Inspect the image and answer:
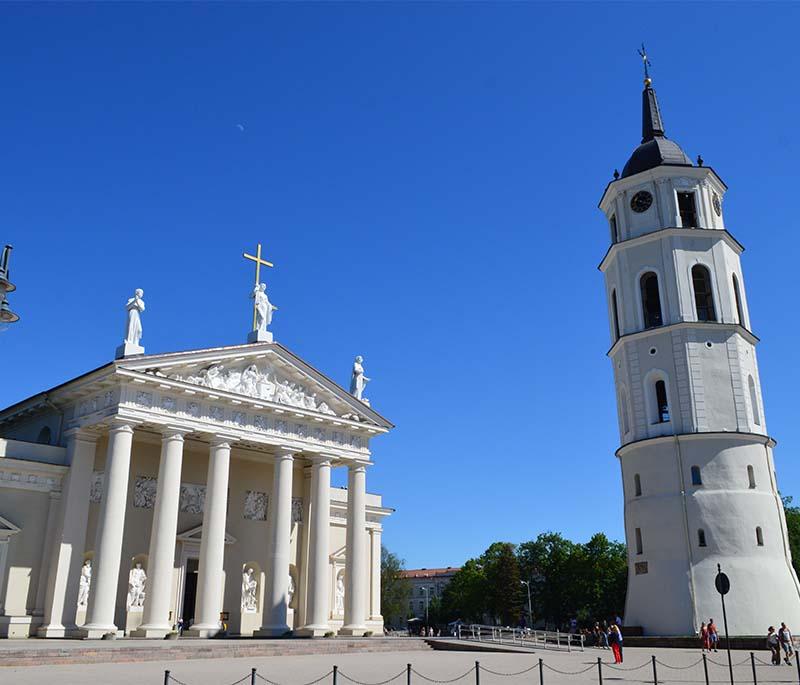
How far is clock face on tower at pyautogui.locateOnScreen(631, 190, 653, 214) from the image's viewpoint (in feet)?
133

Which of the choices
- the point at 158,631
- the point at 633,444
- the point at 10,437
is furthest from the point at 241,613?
the point at 633,444

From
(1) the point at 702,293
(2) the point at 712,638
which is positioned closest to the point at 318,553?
(2) the point at 712,638

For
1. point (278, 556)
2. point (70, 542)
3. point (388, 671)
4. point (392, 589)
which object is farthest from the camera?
point (392, 589)

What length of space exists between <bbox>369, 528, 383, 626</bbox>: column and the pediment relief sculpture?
9.08 meters

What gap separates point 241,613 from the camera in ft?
105

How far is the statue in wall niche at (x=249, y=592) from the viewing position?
106ft

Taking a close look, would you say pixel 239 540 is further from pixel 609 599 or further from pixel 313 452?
pixel 609 599

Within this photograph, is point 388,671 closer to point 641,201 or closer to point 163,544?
point 163,544

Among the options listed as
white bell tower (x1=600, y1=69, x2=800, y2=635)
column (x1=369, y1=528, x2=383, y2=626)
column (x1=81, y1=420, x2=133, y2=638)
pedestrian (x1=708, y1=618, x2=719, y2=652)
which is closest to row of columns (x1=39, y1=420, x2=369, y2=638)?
column (x1=81, y1=420, x2=133, y2=638)

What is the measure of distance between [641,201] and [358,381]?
732 inches

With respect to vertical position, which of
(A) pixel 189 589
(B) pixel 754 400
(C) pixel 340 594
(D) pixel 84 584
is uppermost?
(B) pixel 754 400

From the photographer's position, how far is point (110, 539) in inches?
979

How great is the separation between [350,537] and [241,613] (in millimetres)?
5587

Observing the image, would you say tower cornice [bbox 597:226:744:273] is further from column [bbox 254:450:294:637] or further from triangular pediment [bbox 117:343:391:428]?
column [bbox 254:450:294:637]
